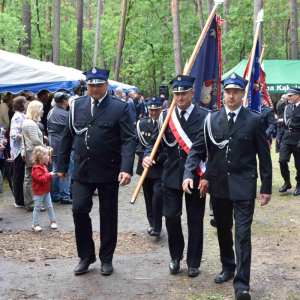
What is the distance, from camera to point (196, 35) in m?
35.9

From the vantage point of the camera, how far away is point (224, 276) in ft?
15.9

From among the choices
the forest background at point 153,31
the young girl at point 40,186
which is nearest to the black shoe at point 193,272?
the young girl at point 40,186

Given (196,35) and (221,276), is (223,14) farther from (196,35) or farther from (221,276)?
(221,276)

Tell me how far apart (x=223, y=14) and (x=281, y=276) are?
29116 millimetres

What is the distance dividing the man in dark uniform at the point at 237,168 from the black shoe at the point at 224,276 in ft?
1.53

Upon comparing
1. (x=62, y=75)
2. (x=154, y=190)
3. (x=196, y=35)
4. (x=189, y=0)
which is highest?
(x=189, y=0)

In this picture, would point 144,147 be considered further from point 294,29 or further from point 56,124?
point 294,29

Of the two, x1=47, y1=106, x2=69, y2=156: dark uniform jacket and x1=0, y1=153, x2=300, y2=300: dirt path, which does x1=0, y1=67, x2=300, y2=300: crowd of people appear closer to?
x1=0, y1=153, x2=300, y2=300: dirt path

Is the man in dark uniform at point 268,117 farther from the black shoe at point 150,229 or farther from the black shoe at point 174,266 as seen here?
the black shoe at point 174,266

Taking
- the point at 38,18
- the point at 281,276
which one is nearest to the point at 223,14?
the point at 38,18

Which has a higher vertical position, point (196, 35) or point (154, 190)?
point (196, 35)

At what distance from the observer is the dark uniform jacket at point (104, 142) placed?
5008 millimetres

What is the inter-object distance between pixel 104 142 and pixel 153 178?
215 cm

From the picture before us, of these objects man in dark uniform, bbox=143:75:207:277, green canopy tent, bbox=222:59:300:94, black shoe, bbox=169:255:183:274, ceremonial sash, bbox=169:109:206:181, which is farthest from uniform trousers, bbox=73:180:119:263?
green canopy tent, bbox=222:59:300:94
